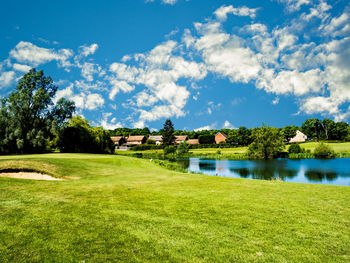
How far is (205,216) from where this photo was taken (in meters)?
6.17

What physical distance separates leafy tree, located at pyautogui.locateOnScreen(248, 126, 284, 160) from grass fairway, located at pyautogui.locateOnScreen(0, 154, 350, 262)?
55.8m

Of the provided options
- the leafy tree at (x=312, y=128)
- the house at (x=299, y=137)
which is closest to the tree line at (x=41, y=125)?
the house at (x=299, y=137)

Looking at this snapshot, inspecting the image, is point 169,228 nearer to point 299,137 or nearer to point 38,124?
point 38,124

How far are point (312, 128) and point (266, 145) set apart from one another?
7343 centimetres

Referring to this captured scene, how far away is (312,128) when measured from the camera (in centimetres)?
11700

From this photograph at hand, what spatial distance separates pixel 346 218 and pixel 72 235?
7248 mm

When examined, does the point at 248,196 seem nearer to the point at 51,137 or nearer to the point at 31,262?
the point at 31,262

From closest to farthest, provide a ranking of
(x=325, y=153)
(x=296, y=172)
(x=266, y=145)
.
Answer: (x=296, y=172), (x=325, y=153), (x=266, y=145)

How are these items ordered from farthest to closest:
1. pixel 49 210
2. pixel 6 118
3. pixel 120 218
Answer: pixel 6 118 → pixel 49 210 → pixel 120 218

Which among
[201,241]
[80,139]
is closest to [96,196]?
[201,241]

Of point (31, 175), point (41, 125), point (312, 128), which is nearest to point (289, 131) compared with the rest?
point (312, 128)

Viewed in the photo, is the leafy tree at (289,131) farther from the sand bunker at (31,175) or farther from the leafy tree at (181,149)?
the sand bunker at (31,175)

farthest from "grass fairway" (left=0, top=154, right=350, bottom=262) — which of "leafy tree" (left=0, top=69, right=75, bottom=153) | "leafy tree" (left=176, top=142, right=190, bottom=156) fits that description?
"leafy tree" (left=176, top=142, right=190, bottom=156)

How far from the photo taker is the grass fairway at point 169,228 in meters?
4.06
